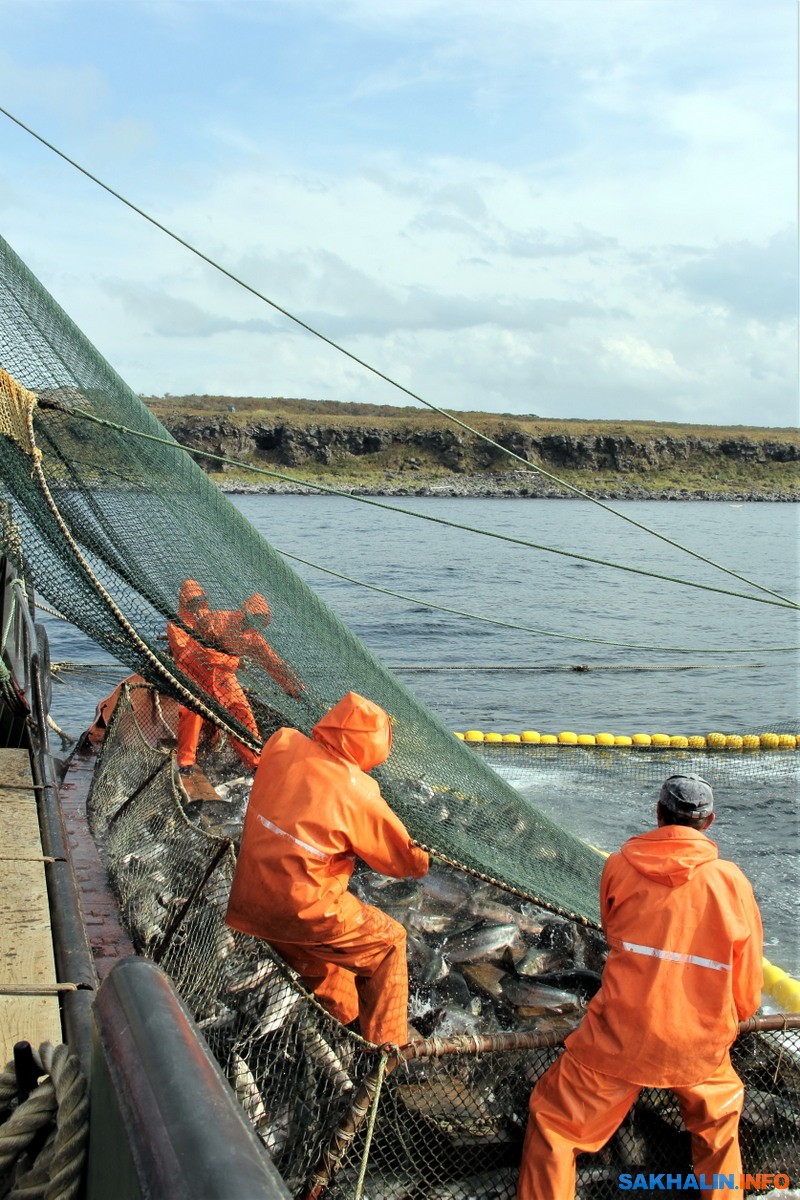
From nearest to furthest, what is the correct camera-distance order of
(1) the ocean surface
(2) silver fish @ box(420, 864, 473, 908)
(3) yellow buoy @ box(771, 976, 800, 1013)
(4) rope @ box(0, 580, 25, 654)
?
(2) silver fish @ box(420, 864, 473, 908), (3) yellow buoy @ box(771, 976, 800, 1013), (4) rope @ box(0, 580, 25, 654), (1) the ocean surface

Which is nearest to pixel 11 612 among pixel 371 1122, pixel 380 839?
pixel 380 839

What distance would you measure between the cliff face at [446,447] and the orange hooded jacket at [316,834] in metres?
89.6

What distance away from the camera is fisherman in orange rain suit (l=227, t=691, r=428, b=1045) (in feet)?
14.6

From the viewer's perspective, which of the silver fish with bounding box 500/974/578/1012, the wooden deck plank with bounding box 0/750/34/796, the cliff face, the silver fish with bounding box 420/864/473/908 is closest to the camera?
the silver fish with bounding box 500/974/578/1012

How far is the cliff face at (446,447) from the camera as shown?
97.4 meters

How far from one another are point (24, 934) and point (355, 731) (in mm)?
1768

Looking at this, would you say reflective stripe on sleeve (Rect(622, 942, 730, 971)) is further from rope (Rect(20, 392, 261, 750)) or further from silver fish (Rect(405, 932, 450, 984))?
rope (Rect(20, 392, 261, 750))

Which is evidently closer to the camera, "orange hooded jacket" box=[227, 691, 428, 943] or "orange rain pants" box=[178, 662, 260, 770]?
"orange hooded jacket" box=[227, 691, 428, 943]

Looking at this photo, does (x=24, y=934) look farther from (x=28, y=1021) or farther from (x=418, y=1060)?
(x=418, y=1060)

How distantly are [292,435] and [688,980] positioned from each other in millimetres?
97337

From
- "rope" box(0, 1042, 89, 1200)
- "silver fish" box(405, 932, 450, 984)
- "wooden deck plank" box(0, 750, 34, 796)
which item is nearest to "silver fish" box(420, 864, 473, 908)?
"silver fish" box(405, 932, 450, 984)

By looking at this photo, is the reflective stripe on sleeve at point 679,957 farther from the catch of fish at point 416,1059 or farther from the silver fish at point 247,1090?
the silver fish at point 247,1090

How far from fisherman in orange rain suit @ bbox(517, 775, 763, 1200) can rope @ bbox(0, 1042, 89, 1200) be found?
2452 mm

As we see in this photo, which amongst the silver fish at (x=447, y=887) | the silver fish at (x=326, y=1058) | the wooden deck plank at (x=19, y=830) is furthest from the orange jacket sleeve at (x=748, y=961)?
the wooden deck plank at (x=19, y=830)
